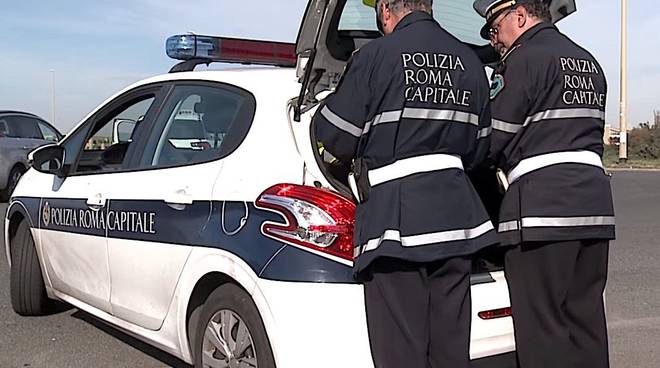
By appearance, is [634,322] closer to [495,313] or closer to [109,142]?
[495,313]

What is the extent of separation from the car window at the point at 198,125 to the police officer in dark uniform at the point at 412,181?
68 centimetres

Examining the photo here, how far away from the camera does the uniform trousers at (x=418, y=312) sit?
2793 millimetres

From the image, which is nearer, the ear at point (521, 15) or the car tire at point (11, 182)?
the ear at point (521, 15)

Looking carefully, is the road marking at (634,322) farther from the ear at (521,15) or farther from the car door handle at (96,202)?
the car door handle at (96,202)

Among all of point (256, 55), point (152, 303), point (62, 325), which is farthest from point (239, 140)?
point (62, 325)

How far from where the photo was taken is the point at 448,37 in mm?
2914

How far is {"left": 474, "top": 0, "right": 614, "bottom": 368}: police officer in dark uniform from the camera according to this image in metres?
3.15

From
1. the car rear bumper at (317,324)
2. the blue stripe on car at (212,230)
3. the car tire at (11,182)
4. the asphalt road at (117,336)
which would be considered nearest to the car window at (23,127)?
the car tire at (11,182)

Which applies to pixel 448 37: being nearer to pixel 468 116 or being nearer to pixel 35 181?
pixel 468 116

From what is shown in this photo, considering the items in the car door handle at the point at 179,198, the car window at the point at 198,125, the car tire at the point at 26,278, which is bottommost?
the car tire at the point at 26,278

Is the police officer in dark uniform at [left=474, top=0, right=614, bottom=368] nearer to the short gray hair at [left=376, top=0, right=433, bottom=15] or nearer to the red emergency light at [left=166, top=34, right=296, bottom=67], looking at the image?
the short gray hair at [left=376, top=0, right=433, bottom=15]

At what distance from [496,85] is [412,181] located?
785mm

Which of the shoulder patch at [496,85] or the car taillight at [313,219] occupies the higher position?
the shoulder patch at [496,85]

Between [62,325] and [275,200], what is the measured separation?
114 inches
